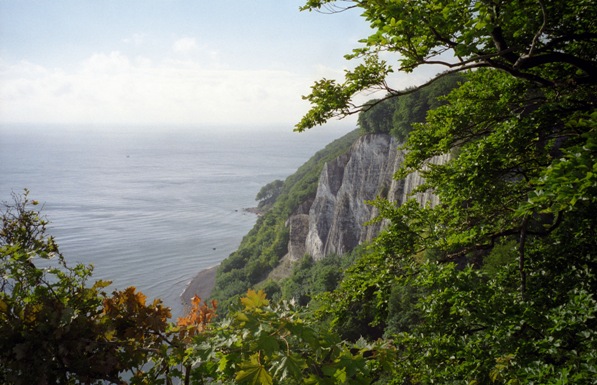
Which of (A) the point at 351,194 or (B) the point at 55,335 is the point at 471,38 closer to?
(B) the point at 55,335

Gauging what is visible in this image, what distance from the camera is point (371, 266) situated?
729 centimetres

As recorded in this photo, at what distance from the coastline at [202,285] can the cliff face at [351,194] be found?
17800mm

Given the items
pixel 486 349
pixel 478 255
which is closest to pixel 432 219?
pixel 486 349

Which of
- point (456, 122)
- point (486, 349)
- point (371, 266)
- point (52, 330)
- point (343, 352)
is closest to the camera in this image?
→ point (343, 352)

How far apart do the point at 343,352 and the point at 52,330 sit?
8.50 feet

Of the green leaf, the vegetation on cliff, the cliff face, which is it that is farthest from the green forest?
the vegetation on cliff

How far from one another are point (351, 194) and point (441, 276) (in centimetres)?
5603

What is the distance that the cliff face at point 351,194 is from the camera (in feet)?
180

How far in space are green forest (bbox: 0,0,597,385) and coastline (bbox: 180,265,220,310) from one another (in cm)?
6486

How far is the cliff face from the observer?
5491 centimetres

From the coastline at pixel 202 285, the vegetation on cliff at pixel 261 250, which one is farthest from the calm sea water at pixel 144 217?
the vegetation on cliff at pixel 261 250

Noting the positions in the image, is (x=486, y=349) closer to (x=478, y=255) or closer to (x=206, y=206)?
(x=478, y=255)

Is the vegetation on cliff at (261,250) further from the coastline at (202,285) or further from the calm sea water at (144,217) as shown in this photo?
the calm sea water at (144,217)

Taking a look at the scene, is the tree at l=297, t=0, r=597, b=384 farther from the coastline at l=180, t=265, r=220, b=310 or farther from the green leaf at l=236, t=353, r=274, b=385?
the coastline at l=180, t=265, r=220, b=310
